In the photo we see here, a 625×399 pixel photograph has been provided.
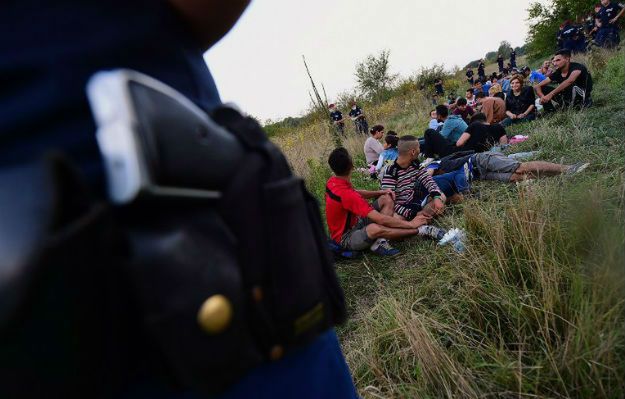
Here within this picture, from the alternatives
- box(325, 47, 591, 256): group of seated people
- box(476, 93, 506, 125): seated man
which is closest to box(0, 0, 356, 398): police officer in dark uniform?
box(325, 47, 591, 256): group of seated people

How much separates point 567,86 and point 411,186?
453cm

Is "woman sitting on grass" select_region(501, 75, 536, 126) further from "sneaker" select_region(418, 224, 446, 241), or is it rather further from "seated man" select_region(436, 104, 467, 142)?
"sneaker" select_region(418, 224, 446, 241)

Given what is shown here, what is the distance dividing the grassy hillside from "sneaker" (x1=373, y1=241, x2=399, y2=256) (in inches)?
27.9

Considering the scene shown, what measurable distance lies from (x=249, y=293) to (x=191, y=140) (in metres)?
0.22

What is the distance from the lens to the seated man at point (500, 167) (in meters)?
3.84

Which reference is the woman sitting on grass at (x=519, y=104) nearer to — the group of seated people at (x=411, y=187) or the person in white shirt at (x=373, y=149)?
the group of seated people at (x=411, y=187)

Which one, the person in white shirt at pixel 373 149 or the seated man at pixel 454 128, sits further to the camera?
the person in white shirt at pixel 373 149

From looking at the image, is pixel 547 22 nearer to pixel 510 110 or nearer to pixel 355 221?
pixel 510 110

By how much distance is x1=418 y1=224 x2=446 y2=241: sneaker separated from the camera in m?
3.46

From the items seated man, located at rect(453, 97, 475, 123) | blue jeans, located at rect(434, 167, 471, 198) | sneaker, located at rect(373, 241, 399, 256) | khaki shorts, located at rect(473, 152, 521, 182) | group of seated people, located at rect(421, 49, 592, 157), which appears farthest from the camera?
seated man, located at rect(453, 97, 475, 123)

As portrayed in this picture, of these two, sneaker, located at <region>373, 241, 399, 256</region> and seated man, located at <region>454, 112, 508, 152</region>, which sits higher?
seated man, located at <region>454, 112, 508, 152</region>

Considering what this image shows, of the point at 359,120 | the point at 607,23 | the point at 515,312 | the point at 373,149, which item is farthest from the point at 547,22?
the point at 515,312

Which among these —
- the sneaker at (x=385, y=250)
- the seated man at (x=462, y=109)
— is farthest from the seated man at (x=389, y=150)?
the seated man at (x=462, y=109)

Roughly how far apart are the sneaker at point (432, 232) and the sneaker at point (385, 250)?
12.8 inches
